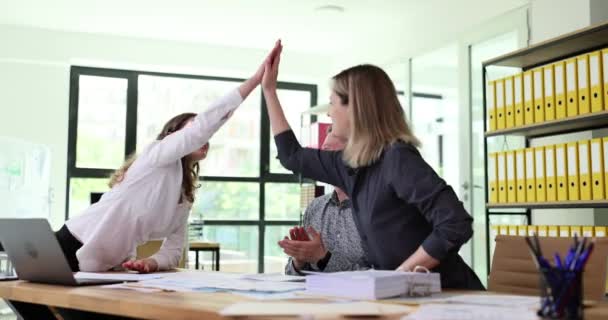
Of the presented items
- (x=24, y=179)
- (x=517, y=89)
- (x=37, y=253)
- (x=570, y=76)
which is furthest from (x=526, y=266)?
(x=24, y=179)

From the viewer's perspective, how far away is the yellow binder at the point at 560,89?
3.53m

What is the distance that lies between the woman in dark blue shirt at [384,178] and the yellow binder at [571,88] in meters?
1.91

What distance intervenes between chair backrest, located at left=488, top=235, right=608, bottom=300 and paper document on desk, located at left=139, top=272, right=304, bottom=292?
0.72 metres

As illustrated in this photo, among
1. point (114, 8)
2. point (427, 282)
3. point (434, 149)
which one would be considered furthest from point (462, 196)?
point (427, 282)

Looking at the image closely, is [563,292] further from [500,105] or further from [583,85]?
[500,105]

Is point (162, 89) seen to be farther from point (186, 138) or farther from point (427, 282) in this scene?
point (427, 282)

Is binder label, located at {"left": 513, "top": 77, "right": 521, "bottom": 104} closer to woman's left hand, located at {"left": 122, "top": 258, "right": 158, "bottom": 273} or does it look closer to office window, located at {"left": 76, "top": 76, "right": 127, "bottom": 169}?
woman's left hand, located at {"left": 122, "top": 258, "right": 158, "bottom": 273}

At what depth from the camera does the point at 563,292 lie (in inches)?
34.9

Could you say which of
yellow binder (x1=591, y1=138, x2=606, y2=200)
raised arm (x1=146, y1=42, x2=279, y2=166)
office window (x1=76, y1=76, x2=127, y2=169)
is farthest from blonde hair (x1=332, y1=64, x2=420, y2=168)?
office window (x1=76, y1=76, x2=127, y2=169)

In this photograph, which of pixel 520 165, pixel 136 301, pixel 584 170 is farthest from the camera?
pixel 520 165

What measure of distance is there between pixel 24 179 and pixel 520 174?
4.31 meters

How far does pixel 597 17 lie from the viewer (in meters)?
4.20

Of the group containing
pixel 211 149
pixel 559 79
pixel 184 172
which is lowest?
pixel 184 172

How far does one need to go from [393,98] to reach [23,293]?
1060 mm
